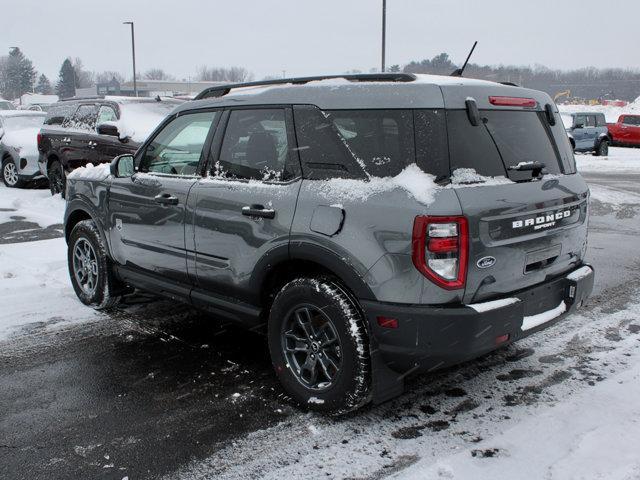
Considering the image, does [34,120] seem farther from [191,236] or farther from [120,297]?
[191,236]

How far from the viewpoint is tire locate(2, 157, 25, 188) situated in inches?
534

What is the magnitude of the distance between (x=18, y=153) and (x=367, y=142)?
1222cm

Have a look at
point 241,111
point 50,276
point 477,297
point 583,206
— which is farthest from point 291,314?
point 50,276

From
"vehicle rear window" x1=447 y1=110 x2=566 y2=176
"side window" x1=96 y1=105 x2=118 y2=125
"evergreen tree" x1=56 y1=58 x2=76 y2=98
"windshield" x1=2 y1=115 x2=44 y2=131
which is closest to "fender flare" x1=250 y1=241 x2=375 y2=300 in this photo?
"vehicle rear window" x1=447 y1=110 x2=566 y2=176

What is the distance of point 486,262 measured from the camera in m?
3.08

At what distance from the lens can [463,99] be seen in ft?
10.4

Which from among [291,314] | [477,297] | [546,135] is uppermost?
→ [546,135]

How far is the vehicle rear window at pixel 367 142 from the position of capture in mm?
3074

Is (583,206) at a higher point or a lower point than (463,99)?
lower

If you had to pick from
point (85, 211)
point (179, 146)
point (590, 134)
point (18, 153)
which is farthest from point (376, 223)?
point (590, 134)

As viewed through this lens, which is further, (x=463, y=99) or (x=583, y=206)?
(x=583, y=206)

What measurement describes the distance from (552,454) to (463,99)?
184 centimetres

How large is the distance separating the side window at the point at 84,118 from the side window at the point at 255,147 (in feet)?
24.5

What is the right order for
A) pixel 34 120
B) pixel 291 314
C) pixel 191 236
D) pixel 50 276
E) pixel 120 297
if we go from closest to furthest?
pixel 291 314, pixel 191 236, pixel 120 297, pixel 50 276, pixel 34 120
